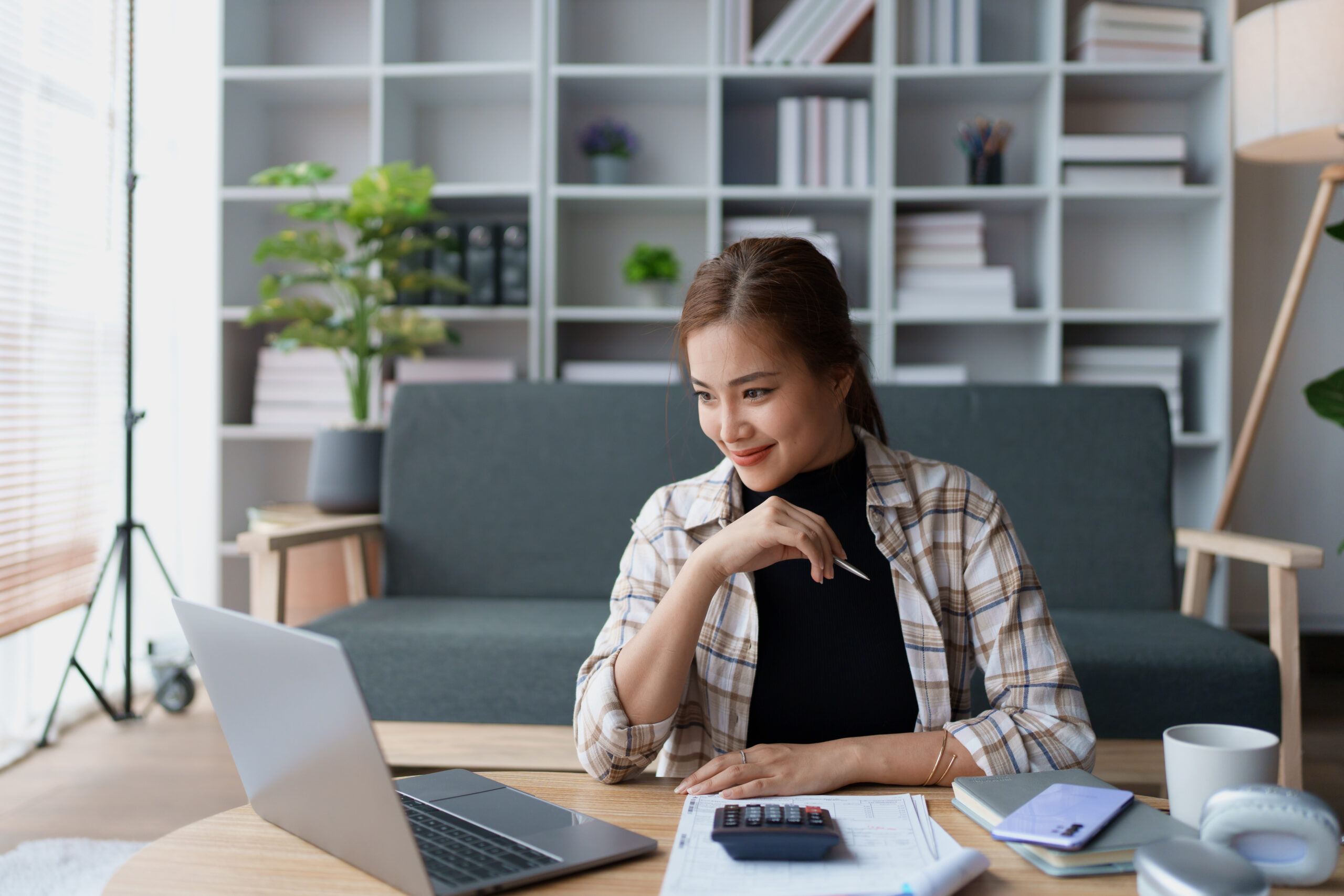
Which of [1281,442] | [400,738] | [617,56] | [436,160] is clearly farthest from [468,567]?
[1281,442]

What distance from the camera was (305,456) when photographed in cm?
326

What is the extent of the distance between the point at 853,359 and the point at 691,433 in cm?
111

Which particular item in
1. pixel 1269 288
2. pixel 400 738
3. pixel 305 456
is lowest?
pixel 400 738

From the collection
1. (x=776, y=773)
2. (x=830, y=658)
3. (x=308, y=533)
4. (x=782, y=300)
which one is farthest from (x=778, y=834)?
(x=308, y=533)

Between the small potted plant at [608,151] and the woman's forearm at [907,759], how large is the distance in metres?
2.36

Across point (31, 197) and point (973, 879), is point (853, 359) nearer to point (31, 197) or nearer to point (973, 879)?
point (973, 879)

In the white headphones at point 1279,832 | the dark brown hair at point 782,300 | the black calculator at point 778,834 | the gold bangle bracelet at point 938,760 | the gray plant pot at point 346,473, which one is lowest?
the gold bangle bracelet at point 938,760

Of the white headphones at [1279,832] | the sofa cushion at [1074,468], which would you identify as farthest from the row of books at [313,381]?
the white headphones at [1279,832]

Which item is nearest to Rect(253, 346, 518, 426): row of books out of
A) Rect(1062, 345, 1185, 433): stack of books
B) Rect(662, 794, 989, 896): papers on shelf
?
Rect(1062, 345, 1185, 433): stack of books

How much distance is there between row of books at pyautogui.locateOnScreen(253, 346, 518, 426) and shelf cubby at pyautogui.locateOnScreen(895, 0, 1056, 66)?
62.5 inches

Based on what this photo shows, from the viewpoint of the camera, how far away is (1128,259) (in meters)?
3.07

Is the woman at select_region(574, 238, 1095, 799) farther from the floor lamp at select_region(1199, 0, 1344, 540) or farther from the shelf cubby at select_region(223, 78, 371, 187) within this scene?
the shelf cubby at select_region(223, 78, 371, 187)

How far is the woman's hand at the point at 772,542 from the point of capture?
89 centimetres

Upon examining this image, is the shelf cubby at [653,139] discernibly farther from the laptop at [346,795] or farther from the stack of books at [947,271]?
the laptop at [346,795]
